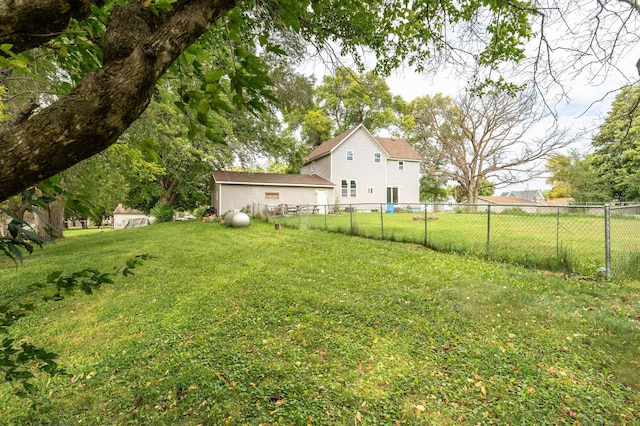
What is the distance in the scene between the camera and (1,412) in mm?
2297

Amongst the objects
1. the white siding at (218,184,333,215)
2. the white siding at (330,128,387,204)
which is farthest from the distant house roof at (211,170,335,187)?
the white siding at (330,128,387,204)

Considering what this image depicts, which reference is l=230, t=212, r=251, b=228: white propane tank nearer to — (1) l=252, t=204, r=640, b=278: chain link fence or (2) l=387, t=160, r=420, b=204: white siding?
(1) l=252, t=204, r=640, b=278: chain link fence

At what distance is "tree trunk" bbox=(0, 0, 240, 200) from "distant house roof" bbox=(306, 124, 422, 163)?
831 inches

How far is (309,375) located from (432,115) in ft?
93.7

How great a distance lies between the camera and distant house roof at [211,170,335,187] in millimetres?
17781

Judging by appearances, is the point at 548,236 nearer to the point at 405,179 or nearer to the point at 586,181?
the point at 405,179

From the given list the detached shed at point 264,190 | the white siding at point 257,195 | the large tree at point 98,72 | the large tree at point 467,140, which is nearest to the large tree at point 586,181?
the large tree at point 467,140

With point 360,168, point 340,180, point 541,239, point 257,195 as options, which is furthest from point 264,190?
point 541,239

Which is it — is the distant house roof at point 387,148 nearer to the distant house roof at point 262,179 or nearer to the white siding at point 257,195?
the distant house roof at point 262,179

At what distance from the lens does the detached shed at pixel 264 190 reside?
17594 millimetres

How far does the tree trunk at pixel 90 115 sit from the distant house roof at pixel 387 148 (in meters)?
21.1

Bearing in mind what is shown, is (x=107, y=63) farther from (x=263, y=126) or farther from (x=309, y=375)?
(x=263, y=126)

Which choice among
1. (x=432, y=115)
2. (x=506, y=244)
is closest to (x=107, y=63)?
(x=506, y=244)

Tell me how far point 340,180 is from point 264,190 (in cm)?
636
